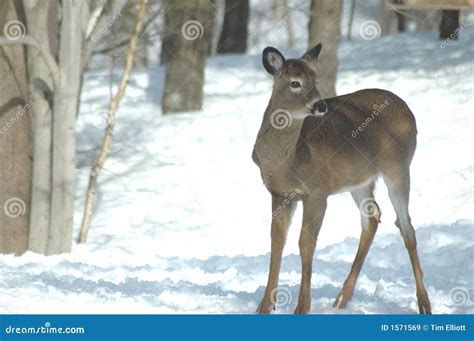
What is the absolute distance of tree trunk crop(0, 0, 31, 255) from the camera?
12.7m

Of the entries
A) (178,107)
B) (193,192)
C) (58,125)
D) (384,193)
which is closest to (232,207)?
(193,192)

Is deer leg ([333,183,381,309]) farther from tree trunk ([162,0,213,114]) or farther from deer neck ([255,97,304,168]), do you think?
tree trunk ([162,0,213,114])

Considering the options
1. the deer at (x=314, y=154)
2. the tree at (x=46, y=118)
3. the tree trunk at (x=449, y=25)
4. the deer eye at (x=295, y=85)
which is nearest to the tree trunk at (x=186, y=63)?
the tree trunk at (x=449, y=25)

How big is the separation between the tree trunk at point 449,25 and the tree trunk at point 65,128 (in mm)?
8150

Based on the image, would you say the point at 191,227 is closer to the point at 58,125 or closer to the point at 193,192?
the point at 193,192

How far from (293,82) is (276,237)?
122 centimetres

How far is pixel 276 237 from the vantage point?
9016mm

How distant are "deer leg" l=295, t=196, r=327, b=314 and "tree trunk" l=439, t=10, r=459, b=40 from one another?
10665 millimetres

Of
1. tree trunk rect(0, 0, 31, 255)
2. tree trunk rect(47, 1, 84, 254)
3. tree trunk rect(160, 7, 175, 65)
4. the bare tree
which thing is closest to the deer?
tree trunk rect(47, 1, 84, 254)

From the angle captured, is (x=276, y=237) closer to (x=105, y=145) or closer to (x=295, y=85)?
(x=295, y=85)

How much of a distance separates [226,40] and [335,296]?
14.2m

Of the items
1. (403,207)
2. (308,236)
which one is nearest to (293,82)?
(308,236)

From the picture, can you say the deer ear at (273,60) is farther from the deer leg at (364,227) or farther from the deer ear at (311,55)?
the deer leg at (364,227)

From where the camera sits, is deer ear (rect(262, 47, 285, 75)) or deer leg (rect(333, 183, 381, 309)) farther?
deer leg (rect(333, 183, 381, 309))
